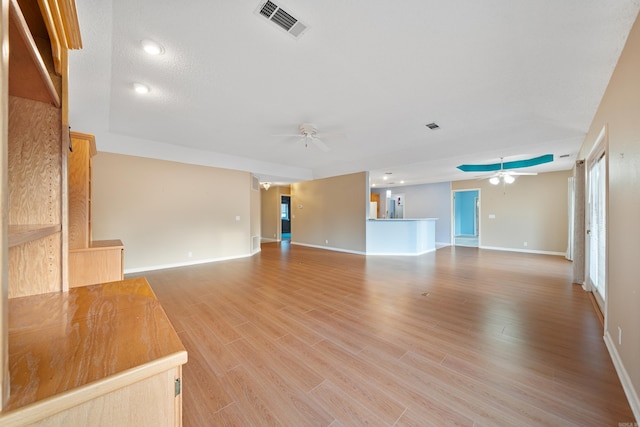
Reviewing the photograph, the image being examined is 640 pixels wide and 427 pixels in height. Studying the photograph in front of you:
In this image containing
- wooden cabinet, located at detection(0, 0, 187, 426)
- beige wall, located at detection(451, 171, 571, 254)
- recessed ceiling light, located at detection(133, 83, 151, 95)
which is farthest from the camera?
beige wall, located at detection(451, 171, 571, 254)

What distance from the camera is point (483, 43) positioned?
213cm

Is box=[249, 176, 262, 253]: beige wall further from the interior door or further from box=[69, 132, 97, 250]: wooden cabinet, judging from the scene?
the interior door

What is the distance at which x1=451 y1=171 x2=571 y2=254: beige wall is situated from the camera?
22.3 feet

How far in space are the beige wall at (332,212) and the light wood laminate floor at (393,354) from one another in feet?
10.9

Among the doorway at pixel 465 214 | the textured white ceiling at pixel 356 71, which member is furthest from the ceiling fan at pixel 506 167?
the doorway at pixel 465 214

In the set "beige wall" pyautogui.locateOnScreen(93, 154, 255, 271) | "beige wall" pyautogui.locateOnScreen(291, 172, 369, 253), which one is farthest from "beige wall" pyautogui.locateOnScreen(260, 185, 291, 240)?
"beige wall" pyautogui.locateOnScreen(93, 154, 255, 271)

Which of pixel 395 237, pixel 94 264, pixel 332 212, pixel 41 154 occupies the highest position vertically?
pixel 41 154

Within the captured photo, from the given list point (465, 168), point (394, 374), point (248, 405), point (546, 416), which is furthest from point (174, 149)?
point (465, 168)

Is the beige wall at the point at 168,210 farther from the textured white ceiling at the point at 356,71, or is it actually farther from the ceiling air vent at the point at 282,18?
the ceiling air vent at the point at 282,18

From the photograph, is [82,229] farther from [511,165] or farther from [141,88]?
[511,165]

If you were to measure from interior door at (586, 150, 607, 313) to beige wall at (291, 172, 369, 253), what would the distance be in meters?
4.39

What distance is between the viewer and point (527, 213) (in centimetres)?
726

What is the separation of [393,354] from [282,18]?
294cm

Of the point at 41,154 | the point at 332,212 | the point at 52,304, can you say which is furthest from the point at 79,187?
the point at 332,212
